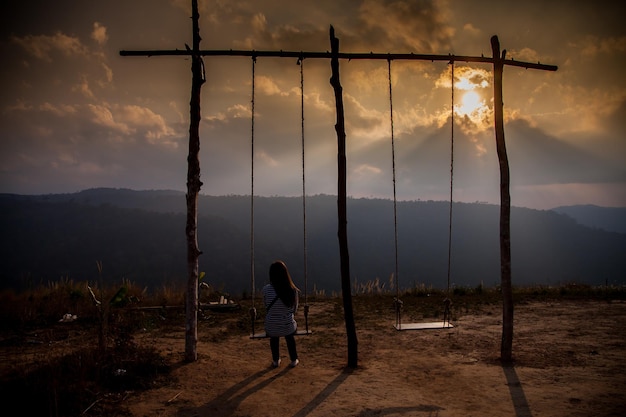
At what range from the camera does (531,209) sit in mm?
133125

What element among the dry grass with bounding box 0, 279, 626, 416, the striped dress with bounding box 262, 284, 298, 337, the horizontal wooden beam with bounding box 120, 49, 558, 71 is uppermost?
the horizontal wooden beam with bounding box 120, 49, 558, 71

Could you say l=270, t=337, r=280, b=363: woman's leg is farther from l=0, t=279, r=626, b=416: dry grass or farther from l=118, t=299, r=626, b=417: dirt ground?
l=0, t=279, r=626, b=416: dry grass

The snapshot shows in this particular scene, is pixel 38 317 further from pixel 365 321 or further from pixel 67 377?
pixel 365 321

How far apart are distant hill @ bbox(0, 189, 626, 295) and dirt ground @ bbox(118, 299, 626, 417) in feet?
184

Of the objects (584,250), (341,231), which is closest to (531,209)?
(584,250)

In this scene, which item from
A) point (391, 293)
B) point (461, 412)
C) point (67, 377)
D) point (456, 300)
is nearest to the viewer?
point (461, 412)

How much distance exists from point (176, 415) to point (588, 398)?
16.9 feet

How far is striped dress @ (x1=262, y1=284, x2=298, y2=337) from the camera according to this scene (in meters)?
6.56

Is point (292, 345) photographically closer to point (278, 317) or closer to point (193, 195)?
point (278, 317)

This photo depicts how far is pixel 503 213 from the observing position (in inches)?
287

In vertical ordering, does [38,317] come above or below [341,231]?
below

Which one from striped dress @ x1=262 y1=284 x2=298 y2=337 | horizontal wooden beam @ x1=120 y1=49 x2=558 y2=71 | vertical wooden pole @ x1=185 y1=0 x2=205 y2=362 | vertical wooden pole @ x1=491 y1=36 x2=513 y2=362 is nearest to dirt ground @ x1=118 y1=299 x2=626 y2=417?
vertical wooden pole @ x1=491 y1=36 x2=513 y2=362

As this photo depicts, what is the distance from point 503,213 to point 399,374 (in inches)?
133

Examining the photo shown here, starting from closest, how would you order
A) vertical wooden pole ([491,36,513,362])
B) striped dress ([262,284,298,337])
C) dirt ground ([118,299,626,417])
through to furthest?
1. dirt ground ([118,299,626,417])
2. striped dress ([262,284,298,337])
3. vertical wooden pole ([491,36,513,362])
